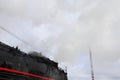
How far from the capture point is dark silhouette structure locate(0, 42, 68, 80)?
12.9m

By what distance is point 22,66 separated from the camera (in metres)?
14.8

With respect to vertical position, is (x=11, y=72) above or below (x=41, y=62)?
below

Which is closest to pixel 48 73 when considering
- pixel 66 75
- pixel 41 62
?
pixel 41 62

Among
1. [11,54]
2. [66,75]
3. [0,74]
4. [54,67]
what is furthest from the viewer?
[66,75]

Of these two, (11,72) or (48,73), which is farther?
(48,73)

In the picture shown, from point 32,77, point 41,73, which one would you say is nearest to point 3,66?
point 32,77

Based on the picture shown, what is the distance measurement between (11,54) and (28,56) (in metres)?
2.26

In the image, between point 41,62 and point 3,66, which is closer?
point 3,66

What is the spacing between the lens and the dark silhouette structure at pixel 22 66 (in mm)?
12914

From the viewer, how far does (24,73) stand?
47.7 feet

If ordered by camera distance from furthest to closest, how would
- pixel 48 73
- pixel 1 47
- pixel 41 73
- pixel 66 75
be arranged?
pixel 66 75 < pixel 48 73 < pixel 41 73 < pixel 1 47

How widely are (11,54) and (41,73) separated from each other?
4008 millimetres

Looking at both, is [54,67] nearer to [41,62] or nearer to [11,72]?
[41,62]

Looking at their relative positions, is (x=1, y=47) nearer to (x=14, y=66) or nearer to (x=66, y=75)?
(x=14, y=66)
